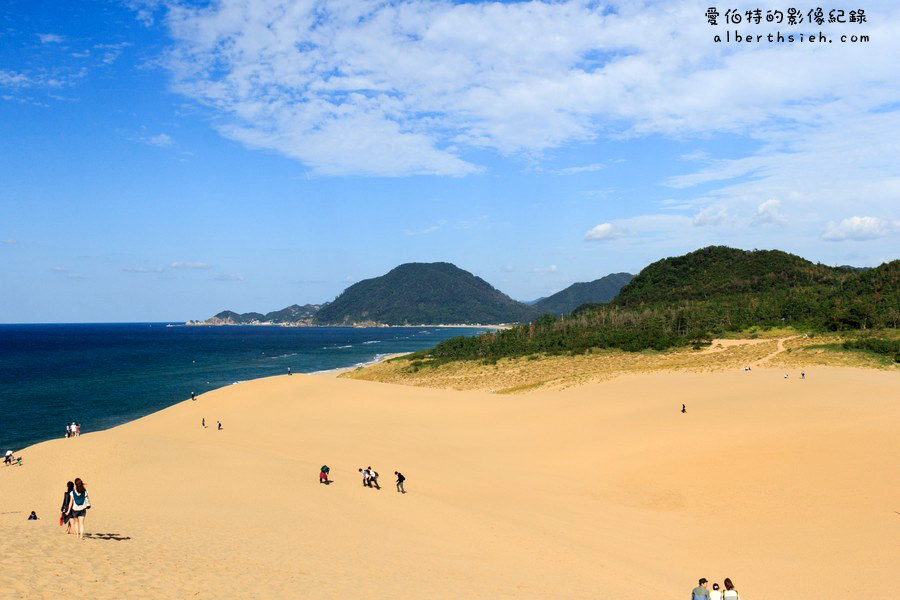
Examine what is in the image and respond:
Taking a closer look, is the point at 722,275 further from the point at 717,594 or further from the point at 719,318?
the point at 717,594

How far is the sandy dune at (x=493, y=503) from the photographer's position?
12461 millimetres

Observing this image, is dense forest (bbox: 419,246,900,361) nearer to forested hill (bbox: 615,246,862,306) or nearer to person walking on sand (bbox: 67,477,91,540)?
forested hill (bbox: 615,246,862,306)

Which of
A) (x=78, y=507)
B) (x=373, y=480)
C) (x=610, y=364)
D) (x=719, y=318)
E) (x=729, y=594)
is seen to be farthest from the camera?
(x=719, y=318)

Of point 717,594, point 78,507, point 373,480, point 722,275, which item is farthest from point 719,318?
point 78,507

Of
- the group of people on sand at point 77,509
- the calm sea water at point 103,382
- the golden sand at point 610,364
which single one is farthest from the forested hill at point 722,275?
the group of people on sand at point 77,509

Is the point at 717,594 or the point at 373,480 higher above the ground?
the point at 717,594

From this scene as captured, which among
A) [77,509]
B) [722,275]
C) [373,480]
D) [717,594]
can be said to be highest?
[722,275]

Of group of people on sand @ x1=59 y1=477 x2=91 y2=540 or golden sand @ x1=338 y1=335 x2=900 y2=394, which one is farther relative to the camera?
golden sand @ x1=338 y1=335 x2=900 y2=394

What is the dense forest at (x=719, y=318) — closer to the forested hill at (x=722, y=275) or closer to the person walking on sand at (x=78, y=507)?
the forested hill at (x=722, y=275)

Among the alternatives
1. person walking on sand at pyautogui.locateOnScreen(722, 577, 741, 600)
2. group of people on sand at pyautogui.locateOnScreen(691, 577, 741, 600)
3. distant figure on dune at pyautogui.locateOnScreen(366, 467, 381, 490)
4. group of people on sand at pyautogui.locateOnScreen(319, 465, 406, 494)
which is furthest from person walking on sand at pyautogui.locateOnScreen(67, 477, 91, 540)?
person walking on sand at pyautogui.locateOnScreen(722, 577, 741, 600)

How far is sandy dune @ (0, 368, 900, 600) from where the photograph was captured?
1246 cm

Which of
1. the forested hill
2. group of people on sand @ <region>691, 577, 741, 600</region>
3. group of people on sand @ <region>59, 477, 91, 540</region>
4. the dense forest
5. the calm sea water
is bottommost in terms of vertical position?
the calm sea water

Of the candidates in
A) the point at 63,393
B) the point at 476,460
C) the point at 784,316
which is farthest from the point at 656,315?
the point at 63,393

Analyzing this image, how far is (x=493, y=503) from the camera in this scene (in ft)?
70.9
